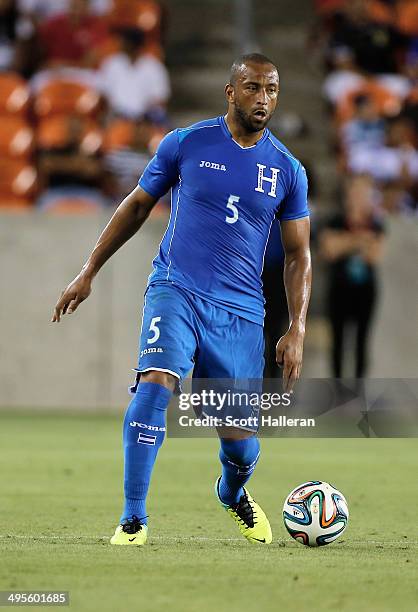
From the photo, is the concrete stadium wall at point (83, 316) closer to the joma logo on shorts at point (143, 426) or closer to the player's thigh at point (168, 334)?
the player's thigh at point (168, 334)

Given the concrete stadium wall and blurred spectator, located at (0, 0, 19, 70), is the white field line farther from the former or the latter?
blurred spectator, located at (0, 0, 19, 70)

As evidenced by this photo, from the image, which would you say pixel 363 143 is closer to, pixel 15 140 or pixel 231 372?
pixel 15 140

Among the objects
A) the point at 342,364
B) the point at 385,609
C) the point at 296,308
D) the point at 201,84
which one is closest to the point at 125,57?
the point at 201,84

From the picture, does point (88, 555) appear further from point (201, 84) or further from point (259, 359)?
point (201, 84)

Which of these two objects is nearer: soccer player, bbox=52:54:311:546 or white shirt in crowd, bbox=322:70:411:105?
soccer player, bbox=52:54:311:546

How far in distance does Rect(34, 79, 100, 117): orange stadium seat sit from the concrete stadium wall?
204cm

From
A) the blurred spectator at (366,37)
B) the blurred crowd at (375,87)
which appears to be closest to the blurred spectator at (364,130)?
the blurred crowd at (375,87)

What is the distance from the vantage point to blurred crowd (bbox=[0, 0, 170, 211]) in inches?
607

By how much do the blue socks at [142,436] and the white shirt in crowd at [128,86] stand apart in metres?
11.3

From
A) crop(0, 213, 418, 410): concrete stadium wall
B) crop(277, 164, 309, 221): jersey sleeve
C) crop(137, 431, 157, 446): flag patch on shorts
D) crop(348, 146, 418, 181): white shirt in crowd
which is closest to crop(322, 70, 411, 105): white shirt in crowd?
crop(348, 146, 418, 181): white shirt in crowd

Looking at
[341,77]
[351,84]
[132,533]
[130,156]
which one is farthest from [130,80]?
[132,533]

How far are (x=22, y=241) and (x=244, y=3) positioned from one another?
428cm

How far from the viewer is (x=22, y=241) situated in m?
15.1

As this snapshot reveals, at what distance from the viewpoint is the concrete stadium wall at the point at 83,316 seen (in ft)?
48.9
